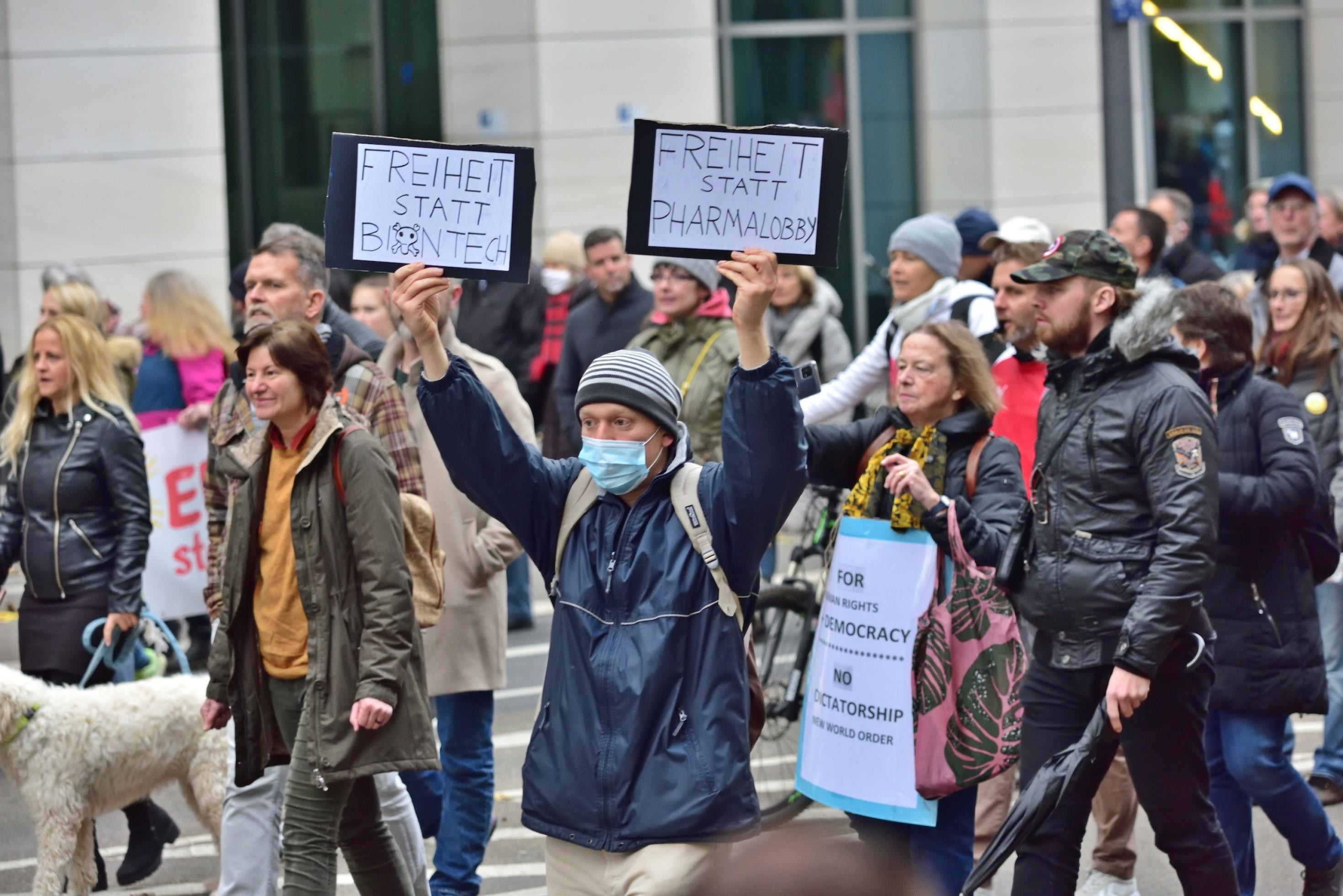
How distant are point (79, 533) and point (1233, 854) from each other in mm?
4089

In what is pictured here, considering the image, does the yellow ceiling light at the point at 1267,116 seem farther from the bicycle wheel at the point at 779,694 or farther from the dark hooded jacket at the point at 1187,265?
the bicycle wheel at the point at 779,694

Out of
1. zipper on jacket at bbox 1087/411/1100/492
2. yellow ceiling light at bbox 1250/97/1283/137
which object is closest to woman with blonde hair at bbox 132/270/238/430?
zipper on jacket at bbox 1087/411/1100/492

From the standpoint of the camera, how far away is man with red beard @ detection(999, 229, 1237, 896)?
15.4 ft

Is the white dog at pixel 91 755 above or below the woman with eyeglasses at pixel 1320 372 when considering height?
below

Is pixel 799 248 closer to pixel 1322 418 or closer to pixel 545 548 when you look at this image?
pixel 545 548

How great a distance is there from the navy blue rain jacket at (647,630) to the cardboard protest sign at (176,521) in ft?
17.7

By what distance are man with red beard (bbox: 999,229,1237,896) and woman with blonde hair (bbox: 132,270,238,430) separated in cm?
543

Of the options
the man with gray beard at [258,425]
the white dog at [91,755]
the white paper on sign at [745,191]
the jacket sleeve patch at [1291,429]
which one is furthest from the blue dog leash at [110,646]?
the jacket sleeve patch at [1291,429]

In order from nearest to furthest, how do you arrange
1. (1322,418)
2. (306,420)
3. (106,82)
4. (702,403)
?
(306,420), (1322,418), (702,403), (106,82)

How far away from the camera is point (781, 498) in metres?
3.94

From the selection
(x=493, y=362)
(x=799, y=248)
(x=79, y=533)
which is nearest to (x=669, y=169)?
(x=799, y=248)

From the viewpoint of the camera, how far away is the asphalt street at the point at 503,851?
6391 millimetres

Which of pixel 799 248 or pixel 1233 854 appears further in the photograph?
pixel 1233 854

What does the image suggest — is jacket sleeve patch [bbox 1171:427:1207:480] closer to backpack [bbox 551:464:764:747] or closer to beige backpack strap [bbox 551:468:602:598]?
backpack [bbox 551:464:764:747]
